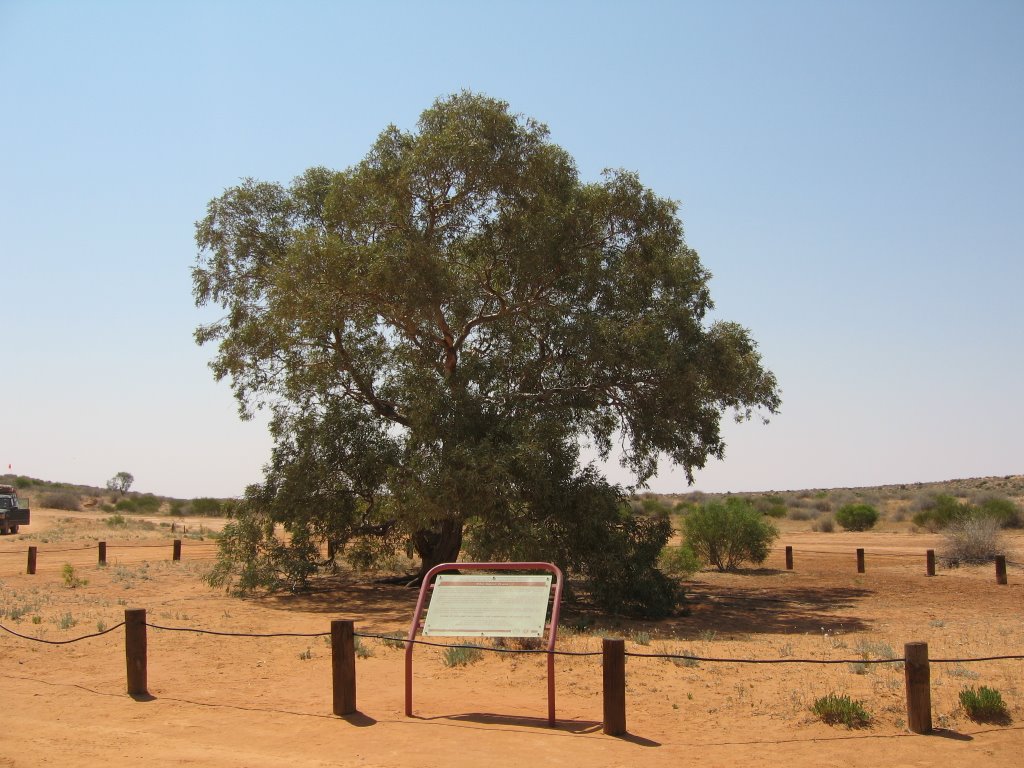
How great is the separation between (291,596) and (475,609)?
473 inches

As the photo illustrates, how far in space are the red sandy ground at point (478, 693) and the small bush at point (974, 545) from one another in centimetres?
806

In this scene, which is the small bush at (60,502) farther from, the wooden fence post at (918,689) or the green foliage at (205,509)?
the wooden fence post at (918,689)

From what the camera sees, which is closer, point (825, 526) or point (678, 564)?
point (678, 564)

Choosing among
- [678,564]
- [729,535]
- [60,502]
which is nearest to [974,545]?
[729,535]

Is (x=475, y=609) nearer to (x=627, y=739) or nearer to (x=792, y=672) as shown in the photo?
(x=627, y=739)

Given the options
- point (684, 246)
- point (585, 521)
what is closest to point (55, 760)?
point (585, 521)

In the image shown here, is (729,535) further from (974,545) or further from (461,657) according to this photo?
(461,657)

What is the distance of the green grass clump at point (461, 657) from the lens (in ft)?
37.3

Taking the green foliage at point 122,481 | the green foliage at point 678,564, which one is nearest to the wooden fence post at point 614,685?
the green foliage at point 678,564

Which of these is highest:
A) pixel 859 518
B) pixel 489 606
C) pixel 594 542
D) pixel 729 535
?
pixel 489 606

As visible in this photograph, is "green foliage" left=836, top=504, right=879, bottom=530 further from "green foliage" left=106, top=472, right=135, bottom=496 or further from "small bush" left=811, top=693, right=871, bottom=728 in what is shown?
"green foliage" left=106, top=472, right=135, bottom=496

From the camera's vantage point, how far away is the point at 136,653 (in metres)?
9.64

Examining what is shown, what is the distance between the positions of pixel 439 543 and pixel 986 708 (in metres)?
12.7

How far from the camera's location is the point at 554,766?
7121mm
